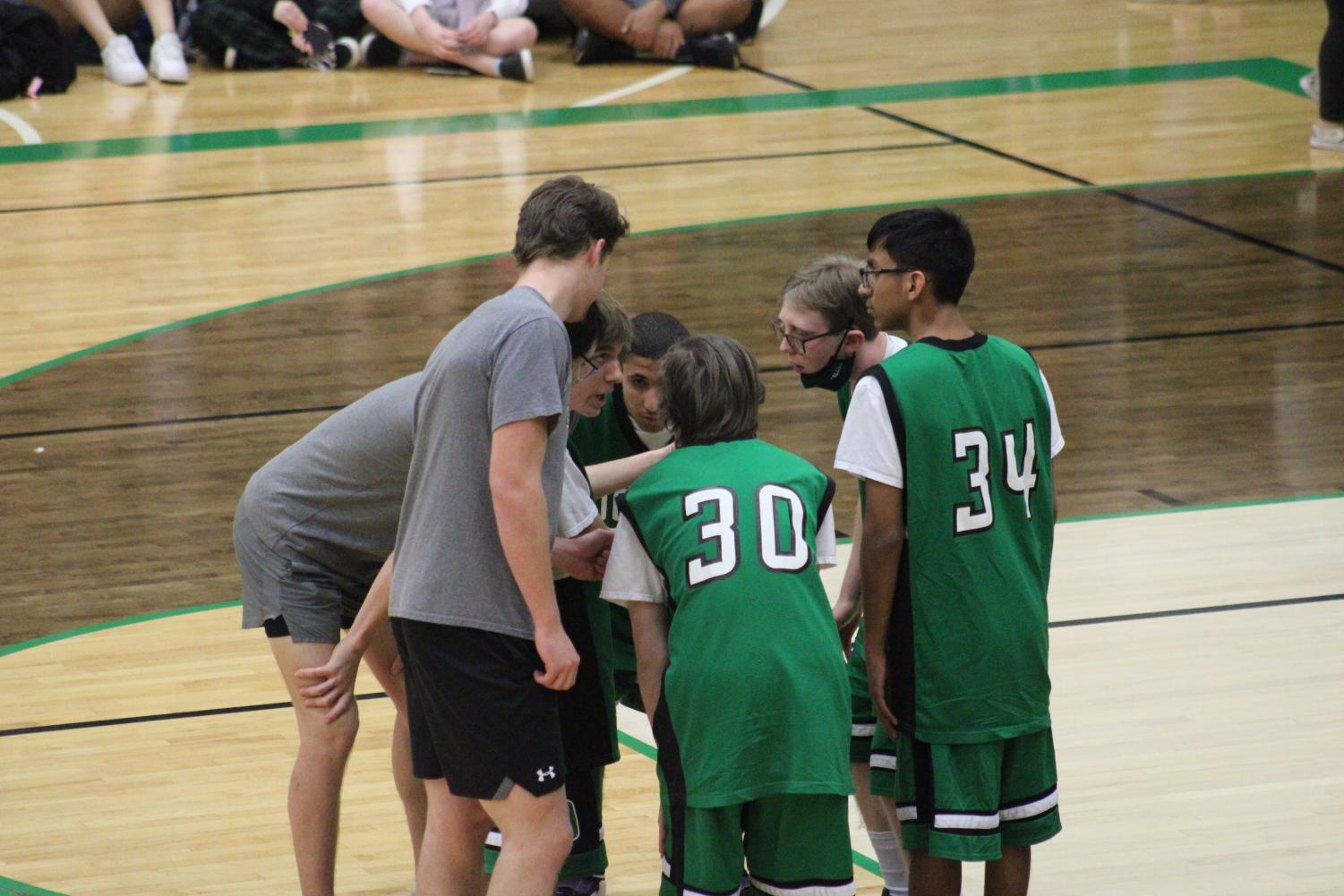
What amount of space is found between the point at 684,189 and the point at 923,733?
5533 mm

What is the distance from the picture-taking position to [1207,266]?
6668mm

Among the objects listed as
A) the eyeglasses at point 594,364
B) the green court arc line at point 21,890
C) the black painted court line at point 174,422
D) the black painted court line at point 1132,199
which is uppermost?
the eyeglasses at point 594,364

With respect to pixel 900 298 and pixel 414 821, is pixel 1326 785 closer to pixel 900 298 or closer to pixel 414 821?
pixel 900 298

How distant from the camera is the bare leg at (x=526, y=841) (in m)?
2.43

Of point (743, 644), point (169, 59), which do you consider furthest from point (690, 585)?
point (169, 59)

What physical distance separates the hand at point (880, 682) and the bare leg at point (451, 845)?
57cm

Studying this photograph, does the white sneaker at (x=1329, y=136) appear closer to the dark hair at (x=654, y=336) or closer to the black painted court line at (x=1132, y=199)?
the black painted court line at (x=1132, y=199)

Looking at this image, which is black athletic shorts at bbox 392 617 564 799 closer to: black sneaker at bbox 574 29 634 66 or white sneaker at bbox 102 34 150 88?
white sneaker at bbox 102 34 150 88

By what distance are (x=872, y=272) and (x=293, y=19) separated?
8.37 m

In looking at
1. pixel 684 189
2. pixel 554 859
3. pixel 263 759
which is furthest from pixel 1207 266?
pixel 554 859

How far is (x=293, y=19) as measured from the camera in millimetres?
10344

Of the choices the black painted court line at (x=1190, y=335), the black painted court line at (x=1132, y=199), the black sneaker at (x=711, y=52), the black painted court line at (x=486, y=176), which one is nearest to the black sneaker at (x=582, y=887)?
the black painted court line at (x=1190, y=335)

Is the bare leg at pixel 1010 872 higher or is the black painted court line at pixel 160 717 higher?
the bare leg at pixel 1010 872

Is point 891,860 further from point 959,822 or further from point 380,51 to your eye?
point 380,51
